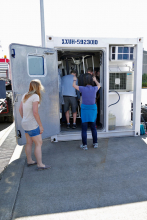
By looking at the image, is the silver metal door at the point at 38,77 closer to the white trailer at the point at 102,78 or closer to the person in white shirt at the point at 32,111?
the white trailer at the point at 102,78

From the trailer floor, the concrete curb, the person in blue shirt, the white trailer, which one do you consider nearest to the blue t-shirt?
the white trailer

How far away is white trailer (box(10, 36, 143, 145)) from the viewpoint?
4222mm

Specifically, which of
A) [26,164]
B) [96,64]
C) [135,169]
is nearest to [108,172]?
[135,169]

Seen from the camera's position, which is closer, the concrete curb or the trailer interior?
the concrete curb

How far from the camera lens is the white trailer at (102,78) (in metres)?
4.22

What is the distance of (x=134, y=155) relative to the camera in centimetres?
432

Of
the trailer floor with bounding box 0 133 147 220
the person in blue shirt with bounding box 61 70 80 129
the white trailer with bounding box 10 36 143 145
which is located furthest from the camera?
the person in blue shirt with bounding box 61 70 80 129

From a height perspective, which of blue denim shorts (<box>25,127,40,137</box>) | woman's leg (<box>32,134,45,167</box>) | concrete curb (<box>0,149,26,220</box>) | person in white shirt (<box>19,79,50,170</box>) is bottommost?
concrete curb (<box>0,149,26,220</box>)

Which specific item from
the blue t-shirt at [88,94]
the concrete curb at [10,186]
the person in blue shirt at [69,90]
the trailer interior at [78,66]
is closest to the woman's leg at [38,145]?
the concrete curb at [10,186]

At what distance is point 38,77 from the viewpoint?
4.54m

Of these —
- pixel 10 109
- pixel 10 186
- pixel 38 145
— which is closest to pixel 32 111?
pixel 38 145

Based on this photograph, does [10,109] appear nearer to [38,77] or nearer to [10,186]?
[38,77]

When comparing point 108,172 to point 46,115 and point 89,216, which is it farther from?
point 46,115

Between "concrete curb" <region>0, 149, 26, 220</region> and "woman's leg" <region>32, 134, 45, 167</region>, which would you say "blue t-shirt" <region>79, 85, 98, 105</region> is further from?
"concrete curb" <region>0, 149, 26, 220</region>
